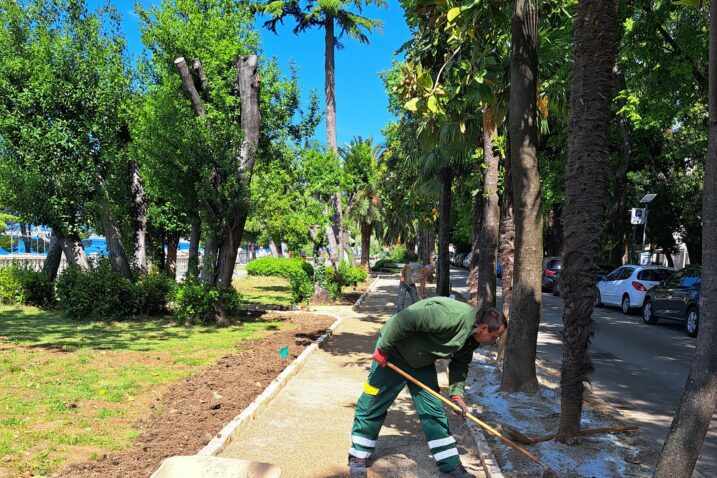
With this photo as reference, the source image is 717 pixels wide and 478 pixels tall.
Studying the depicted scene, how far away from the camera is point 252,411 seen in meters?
5.98

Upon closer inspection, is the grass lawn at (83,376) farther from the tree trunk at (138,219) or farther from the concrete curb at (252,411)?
the tree trunk at (138,219)

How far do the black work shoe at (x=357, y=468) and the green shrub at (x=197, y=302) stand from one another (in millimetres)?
8902

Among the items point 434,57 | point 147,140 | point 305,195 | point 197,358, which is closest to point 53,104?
point 147,140

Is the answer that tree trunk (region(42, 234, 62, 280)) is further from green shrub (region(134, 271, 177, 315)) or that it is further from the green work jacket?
the green work jacket

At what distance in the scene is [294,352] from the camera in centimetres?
980

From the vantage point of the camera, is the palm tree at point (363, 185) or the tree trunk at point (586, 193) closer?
the tree trunk at point (586, 193)

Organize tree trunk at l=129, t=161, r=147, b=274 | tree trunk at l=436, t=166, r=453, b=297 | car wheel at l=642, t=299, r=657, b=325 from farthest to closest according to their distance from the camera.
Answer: tree trunk at l=436, t=166, r=453, b=297
tree trunk at l=129, t=161, r=147, b=274
car wheel at l=642, t=299, r=657, b=325

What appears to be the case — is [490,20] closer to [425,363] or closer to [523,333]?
[523,333]

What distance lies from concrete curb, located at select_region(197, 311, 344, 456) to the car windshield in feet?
40.5

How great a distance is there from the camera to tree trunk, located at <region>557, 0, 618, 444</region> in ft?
16.4

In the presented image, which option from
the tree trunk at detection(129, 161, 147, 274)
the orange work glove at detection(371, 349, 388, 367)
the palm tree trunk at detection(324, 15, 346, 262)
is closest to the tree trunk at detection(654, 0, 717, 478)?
the orange work glove at detection(371, 349, 388, 367)

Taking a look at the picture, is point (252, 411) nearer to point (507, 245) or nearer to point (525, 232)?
point (525, 232)

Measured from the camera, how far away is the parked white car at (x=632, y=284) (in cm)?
1686

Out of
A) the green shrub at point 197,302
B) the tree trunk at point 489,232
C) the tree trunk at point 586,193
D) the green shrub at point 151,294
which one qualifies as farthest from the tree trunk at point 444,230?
the tree trunk at point 586,193
